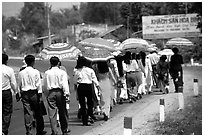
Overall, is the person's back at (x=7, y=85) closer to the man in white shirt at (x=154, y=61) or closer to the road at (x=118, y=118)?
the road at (x=118, y=118)

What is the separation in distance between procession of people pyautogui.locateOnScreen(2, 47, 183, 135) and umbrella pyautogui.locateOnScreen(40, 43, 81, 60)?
1.25ft

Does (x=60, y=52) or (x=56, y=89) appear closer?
(x=56, y=89)

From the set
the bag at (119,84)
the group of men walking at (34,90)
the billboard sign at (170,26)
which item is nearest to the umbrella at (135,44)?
the bag at (119,84)

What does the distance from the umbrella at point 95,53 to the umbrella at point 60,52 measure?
22cm

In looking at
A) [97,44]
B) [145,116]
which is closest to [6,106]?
[97,44]

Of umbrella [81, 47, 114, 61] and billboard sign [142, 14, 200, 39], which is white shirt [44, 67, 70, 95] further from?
billboard sign [142, 14, 200, 39]

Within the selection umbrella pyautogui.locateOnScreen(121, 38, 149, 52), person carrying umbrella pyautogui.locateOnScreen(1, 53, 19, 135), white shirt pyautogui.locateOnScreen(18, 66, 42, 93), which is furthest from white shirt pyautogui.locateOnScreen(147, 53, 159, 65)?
person carrying umbrella pyautogui.locateOnScreen(1, 53, 19, 135)

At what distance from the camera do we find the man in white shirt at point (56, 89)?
7.64 m

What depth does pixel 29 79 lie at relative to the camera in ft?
25.1

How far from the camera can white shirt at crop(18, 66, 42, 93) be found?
25.1 ft

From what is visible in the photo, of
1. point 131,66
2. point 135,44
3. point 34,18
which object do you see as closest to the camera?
point 131,66

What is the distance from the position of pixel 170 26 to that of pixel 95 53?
80.9 ft

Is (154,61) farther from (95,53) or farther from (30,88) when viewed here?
(30,88)

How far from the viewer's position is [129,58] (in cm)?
1217
